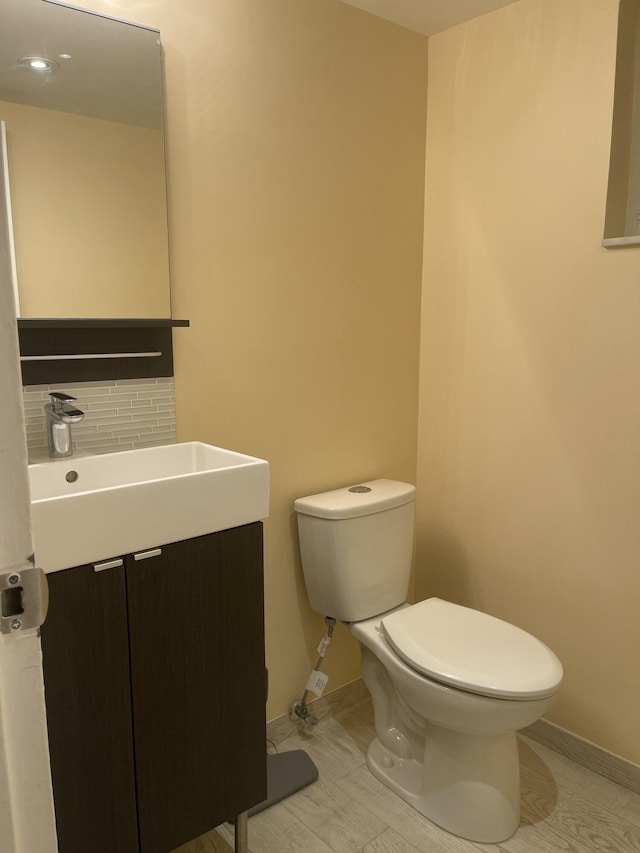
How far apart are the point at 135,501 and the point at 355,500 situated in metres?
0.81

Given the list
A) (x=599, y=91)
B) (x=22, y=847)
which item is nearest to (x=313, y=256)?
(x=599, y=91)

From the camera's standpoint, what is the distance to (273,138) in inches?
71.3

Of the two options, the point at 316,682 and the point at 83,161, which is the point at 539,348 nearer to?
the point at 316,682

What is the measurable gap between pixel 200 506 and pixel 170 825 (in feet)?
2.24

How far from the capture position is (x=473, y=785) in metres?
1.67

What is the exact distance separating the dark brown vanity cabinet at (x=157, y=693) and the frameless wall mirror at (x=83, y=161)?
0.63 m

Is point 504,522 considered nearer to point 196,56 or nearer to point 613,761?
point 613,761

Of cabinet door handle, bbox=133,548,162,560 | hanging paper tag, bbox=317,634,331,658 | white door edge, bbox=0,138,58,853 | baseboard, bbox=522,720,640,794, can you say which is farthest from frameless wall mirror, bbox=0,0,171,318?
baseboard, bbox=522,720,640,794

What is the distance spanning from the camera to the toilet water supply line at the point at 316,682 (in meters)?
2.01

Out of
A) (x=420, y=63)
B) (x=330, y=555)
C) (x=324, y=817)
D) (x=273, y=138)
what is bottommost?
(x=324, y=817)

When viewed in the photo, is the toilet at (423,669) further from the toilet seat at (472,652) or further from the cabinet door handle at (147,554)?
the cabinet door handle at (147,554)

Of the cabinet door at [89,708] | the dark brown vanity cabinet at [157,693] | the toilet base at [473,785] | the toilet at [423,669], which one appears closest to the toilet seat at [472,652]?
the toilet at [423,669]

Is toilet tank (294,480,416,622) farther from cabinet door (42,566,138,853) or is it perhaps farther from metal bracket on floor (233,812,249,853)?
cabinet door (42,566,138,853)

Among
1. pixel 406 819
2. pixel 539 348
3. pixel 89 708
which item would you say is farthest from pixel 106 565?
pixel 539 348
